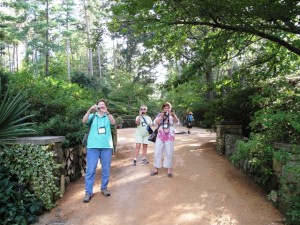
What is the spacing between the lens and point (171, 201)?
480 cm

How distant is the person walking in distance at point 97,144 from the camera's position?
4.89m

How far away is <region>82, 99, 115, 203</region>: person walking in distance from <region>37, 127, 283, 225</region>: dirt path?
0.95ft

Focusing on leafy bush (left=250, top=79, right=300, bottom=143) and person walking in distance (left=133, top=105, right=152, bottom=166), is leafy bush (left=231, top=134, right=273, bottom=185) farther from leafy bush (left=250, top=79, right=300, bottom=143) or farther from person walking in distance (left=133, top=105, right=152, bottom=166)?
person walking in distance (left=133, top=105, right=152, bottom=166)

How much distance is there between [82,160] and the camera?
266 inches

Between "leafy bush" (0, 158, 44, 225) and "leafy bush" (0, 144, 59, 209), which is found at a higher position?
"leafy bush" (0, 144, 59, 209)

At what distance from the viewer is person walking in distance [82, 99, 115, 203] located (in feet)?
16.0

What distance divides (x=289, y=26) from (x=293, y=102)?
2.11 m

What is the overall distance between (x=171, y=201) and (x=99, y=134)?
5.46 feet

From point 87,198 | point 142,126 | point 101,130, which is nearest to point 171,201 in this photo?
point 87,198

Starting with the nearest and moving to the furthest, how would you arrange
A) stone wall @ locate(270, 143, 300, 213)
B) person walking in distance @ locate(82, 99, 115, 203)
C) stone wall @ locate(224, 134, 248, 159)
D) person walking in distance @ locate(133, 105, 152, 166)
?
stone wall @ locate(270, 143, 300, 213) < person walking in distance @ locate(82, 99, 115, 203) < person walking in distance @ locate(133, 105, 152, 166) < stone wall @ locate(224, 134, 248, 159)

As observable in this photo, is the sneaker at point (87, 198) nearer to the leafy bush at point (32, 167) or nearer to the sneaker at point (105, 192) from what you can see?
the sneaker at point (105, 192)

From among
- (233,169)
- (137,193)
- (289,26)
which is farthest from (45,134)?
Result: (289,26)

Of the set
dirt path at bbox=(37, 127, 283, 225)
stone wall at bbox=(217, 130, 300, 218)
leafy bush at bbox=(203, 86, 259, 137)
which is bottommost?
dirt path at bbox=(37, 127, 283, 225)

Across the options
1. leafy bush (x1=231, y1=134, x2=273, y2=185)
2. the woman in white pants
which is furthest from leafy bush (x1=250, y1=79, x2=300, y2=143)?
the woman in white pants
